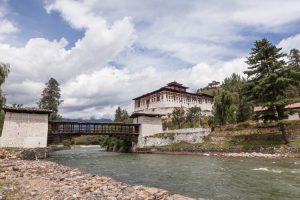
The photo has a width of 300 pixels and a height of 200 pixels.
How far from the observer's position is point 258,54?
44562 mm

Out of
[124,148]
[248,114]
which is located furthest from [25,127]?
[248,114]

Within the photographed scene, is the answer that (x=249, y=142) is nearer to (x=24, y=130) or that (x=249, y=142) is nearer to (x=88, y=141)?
A: (x=24, y=130)

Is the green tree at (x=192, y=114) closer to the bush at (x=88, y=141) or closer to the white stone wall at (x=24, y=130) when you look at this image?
the white stone wall at (x=24, y=130)

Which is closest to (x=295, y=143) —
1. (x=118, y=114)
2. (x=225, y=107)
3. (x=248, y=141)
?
(x=248, y=141)

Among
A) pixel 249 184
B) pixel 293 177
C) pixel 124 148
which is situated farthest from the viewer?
pixel 124 148

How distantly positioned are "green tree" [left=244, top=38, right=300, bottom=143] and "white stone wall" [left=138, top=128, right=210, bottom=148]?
1579cm

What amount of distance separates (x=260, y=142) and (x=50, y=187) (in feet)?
128

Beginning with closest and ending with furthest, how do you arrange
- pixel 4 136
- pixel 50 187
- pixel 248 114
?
pixel 50 187 → pixel 4 136 → pixel 248 114

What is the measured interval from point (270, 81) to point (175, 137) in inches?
998

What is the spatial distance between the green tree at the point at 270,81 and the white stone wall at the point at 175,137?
622 inches

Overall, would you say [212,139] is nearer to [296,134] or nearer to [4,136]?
[296,134]

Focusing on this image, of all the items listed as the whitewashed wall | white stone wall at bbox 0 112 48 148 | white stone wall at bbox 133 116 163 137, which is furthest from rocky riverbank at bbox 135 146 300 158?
the whitewashed wall

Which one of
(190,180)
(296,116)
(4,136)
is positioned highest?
(296,116)

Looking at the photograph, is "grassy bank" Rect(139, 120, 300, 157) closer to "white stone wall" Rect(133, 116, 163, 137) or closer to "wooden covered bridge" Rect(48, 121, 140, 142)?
"white stone wall" Rect(133, 116, 163, 137)
